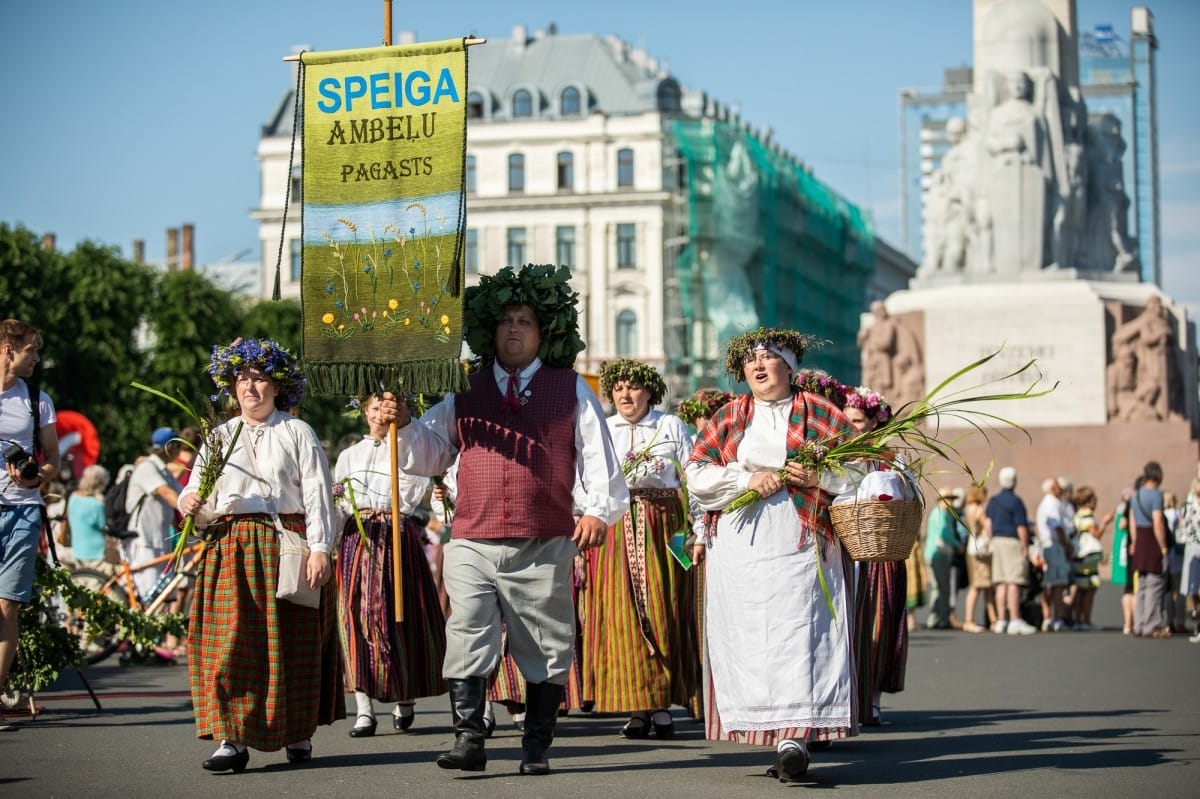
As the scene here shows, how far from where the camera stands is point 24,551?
10.8 meters

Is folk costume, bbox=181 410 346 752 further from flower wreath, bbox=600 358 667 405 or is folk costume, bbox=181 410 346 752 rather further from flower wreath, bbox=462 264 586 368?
flower wreath, bbox=600 358 667 405

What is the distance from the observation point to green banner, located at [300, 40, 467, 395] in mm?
9477

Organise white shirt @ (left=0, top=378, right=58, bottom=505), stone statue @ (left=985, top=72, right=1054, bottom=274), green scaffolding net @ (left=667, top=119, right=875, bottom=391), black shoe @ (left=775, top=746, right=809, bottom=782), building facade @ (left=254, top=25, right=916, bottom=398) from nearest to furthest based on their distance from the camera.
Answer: black shoe @ (left=775, top=746, right=809, bottom=782) → white shirt @ (left=0, top=378, right=58, bottom=505) → stone statue @ (left=985, top=72, right=1054, bottom=274) → green scaffolding net @ (left=667, top=119, right=875, bottom=391) → building facade @ (left=254, top=25, right=916, bottom=398)

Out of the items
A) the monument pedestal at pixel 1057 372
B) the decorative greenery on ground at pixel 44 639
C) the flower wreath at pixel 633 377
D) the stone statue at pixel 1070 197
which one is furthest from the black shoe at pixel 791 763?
the stone statue at pixel 1070 197

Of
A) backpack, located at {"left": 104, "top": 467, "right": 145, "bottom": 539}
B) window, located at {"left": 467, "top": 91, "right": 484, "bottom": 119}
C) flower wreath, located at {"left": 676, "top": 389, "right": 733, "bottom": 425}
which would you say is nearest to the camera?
flower wreath, located at {"left": 676, "top": 389, "right": 733, "bottom": 425}

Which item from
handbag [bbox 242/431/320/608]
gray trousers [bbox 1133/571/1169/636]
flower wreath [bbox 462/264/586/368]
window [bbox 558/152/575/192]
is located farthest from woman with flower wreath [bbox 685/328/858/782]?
window [bbox 558/152/575/192]

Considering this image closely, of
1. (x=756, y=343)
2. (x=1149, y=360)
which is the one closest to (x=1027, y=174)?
(x=1149, y=360)

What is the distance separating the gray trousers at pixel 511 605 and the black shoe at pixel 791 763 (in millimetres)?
1071

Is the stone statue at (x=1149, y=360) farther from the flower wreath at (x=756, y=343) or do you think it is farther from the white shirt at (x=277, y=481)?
the white shirt at (x=277, y=481)

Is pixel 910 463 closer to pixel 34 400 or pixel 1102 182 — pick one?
pixel 34 400

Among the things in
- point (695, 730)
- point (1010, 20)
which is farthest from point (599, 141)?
point (695, 730)

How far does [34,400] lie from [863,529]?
15.5 feet

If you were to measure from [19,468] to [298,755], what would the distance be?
2.35 metres

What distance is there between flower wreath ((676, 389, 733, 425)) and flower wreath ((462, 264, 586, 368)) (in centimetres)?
379
